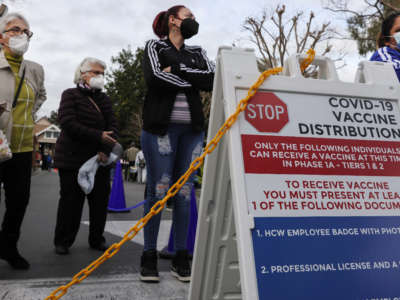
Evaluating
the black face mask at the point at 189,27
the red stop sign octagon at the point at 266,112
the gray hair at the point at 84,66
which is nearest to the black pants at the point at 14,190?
the gray hair at the point at 84,66

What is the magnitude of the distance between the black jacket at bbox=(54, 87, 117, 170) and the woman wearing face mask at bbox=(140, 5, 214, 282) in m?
1.07

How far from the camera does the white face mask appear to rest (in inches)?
107

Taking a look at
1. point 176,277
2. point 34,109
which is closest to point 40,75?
point 34,109

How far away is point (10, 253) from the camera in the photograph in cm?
280

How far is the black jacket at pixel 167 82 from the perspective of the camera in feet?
8.11

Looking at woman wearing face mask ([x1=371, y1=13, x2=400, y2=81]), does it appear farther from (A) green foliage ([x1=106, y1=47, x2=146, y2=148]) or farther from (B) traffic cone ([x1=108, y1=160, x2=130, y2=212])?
(A) green foliage ([x1=106, y1=47, x2=146, y2=148])

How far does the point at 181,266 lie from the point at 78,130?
1636 millimetres

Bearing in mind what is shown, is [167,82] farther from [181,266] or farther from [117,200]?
[117,200]

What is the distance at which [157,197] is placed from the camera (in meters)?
2.52

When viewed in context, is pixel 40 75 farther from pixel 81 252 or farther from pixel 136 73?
pixel 136 73

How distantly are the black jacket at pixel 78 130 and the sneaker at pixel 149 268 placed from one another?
136 cm

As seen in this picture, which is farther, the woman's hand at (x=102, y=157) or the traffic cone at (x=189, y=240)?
the woman's hand at (x=102, y=157)

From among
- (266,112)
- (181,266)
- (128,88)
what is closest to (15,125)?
(181,266)

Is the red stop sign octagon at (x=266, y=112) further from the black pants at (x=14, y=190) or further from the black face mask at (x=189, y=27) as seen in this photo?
the black pants at (x=14, y=190)
